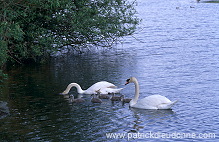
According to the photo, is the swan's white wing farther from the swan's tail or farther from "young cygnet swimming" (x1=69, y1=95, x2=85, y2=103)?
the swan's tail

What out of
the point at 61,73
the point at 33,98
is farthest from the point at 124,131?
the point at 61,73

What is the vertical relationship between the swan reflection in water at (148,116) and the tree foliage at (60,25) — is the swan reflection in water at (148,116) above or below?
below

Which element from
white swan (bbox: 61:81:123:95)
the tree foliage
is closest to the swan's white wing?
white swan (bbox: 61:81:123:95)

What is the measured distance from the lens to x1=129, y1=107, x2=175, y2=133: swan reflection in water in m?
14.2

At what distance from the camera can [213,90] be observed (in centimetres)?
1836

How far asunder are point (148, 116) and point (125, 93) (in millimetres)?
3742

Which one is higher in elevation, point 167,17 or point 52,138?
point 167,17

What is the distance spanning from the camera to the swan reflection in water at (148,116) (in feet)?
46.5

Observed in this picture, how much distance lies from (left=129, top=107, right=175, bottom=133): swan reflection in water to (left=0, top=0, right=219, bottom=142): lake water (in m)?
0.03

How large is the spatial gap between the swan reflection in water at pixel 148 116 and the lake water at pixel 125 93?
0.03m

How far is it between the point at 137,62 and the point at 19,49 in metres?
6.41

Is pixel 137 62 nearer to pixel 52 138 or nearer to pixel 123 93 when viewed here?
pixel 123 93

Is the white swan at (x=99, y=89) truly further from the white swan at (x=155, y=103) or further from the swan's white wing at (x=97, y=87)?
the white swan at (x=155, y=103)

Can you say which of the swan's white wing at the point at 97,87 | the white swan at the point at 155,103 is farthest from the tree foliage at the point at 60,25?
the white swan at the point at 155,103
